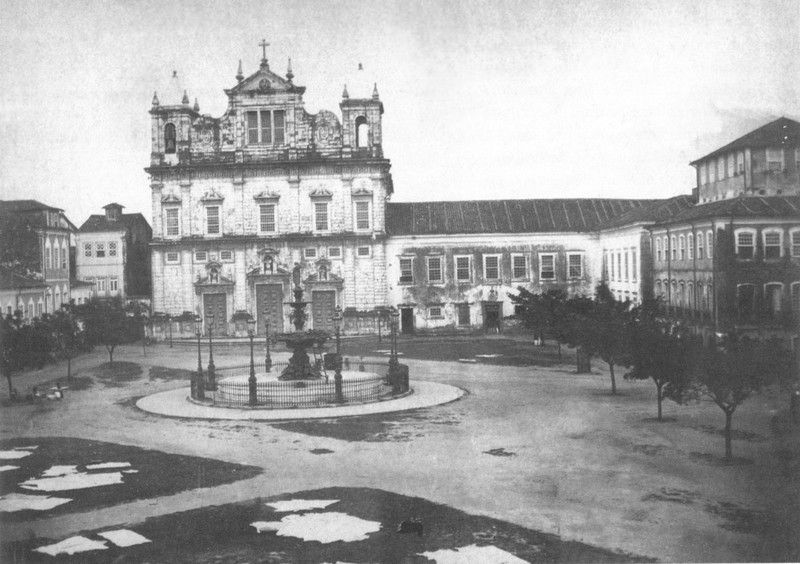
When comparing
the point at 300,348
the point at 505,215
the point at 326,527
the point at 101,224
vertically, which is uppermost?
the point at 101,224

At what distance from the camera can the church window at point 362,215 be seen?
180ft

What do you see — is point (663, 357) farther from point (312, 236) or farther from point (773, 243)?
point (312, 236)

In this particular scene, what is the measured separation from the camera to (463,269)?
55625mm

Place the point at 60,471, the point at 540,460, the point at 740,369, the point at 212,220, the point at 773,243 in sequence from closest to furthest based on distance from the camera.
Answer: the point at 740,369 → the point at 60,471 → the point at 540,460 → the point at 773,243 → the point at 212,220

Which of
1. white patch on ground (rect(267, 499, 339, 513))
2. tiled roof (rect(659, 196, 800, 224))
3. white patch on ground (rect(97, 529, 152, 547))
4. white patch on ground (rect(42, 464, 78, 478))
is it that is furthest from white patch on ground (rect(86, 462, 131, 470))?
tiled roof (rect(659, 196, 800, 224))

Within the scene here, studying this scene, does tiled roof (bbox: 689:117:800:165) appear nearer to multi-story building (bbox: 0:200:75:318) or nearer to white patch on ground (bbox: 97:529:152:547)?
white patch on ground (bbox: 97:529:152:547)

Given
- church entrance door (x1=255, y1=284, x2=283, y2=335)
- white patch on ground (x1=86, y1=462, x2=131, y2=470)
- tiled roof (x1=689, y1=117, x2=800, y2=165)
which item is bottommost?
white patch on ground (x1=86, y1=462, x2=131, y2=470)

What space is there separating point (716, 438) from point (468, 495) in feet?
27.1

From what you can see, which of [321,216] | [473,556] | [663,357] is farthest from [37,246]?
[321,216]

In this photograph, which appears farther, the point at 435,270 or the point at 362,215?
the point at 435,270

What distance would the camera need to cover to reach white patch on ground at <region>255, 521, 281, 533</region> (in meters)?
14.6

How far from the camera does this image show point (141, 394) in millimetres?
31406

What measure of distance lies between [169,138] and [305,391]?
3195 cm

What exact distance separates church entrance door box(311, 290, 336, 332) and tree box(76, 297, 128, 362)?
53.6 feet
